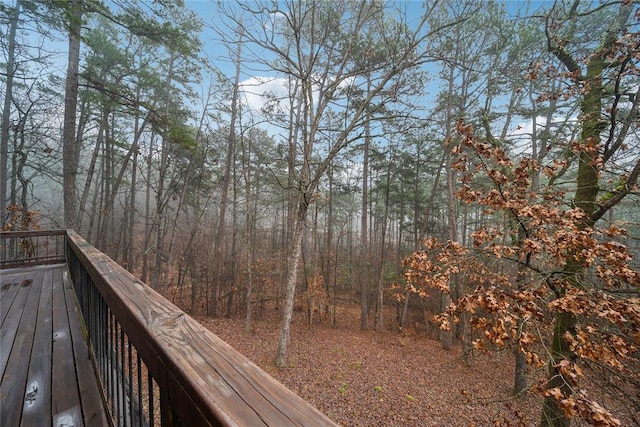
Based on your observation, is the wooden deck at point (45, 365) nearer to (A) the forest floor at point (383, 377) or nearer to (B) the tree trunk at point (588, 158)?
(A) the forest floor at point (383, 377)

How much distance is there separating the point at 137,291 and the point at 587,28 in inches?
313

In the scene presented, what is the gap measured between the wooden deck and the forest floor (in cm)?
411

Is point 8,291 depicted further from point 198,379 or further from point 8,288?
point 198,379

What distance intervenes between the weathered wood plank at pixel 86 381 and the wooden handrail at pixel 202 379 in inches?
43.9

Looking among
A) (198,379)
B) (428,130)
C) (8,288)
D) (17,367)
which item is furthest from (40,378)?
(428,130)

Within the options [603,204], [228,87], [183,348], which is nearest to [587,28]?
[603,204]

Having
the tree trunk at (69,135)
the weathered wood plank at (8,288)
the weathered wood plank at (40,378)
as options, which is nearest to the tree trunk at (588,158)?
the weathered wood plank at (40,378)

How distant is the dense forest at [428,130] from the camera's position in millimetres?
3115

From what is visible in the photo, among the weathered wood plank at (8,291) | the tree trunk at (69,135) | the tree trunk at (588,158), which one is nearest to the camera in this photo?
the weathered wood plank at (8,291)

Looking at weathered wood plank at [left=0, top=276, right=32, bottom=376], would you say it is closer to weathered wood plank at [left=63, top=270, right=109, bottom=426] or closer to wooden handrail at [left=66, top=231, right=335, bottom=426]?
weathered wood plank at [left=63, top=270, right=109, bottom=426]

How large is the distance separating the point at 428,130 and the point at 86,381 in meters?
12.1

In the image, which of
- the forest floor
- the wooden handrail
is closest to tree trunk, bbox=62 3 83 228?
the forest floor

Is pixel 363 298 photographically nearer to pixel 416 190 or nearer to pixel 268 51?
pixel 416 190

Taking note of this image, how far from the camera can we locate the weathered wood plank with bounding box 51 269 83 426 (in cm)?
157
